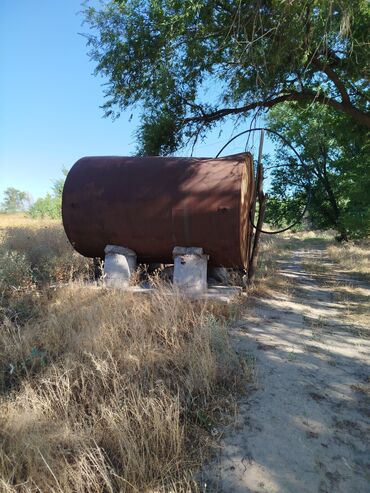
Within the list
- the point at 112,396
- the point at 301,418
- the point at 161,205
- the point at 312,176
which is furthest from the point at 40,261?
the point at 312,176

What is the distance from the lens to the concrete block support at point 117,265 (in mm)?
6121

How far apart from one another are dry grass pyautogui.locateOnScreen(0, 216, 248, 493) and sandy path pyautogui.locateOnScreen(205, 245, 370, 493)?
0.23m

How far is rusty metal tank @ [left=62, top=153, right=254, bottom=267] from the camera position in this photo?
5.80m

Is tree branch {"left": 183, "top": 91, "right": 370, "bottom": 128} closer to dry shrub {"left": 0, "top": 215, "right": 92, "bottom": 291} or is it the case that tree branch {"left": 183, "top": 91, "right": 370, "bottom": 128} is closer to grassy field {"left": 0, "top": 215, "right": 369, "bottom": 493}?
dry shrub {"left": 0, "top": 215, "right": 92, "bottom": 291}

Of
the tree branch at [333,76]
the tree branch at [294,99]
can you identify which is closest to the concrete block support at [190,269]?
the tree branch at [294,99]

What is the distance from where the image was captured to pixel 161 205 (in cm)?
592

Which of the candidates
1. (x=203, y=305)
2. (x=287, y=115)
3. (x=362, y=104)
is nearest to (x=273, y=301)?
(x=203, y=305)

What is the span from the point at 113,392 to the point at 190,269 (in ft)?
9.49

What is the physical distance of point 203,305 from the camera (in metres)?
5.20

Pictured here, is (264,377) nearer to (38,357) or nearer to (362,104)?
(38,357)

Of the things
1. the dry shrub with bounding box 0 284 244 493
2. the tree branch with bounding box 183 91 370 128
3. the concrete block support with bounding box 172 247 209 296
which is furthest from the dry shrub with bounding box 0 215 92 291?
the tree branch with bounding box 183 91 370 128

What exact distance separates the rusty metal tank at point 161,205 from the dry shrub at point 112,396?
1.49 meters

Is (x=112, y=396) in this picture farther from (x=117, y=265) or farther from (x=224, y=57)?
(x=224, y=57)

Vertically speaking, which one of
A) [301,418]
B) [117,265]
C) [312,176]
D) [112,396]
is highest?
[312,176]
